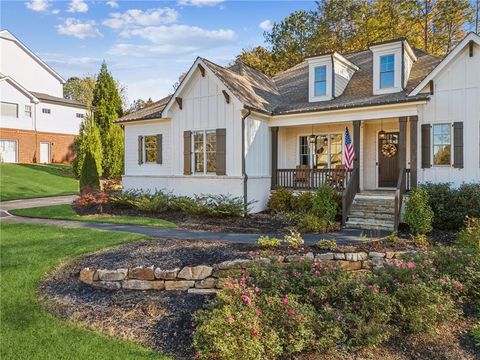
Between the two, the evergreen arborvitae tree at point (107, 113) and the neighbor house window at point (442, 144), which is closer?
the neighbor house window at point (442, 144)

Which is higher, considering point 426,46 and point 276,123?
point 426,46

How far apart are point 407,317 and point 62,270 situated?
5.81 metres

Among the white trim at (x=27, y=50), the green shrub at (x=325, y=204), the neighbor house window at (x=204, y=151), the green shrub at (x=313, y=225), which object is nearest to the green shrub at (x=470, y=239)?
the green shrub at (x=313, y=225)

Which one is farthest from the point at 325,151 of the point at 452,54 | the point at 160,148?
the point at 160,148

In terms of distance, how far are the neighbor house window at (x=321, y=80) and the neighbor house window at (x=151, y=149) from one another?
756 centimetres

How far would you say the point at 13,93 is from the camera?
2812 centimetres

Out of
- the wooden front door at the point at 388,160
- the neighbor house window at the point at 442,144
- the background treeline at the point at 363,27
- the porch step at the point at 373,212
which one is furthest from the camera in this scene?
the background treeline at the point at 363,27

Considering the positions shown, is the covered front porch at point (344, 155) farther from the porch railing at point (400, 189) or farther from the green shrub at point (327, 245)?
the green shrub at point (327, 245)

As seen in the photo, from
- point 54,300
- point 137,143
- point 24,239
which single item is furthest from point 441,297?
point 137,143

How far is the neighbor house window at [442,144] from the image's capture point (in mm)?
11281

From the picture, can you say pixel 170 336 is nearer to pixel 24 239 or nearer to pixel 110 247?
pixel 110 247

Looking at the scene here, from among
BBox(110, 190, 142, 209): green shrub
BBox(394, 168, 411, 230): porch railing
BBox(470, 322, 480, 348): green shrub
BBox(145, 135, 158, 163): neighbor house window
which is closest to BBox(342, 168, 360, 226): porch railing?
BBox(394, 168, 411, 230): porch railing

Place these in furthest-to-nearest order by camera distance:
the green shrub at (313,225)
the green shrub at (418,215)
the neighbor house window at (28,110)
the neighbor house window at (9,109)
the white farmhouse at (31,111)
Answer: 1. the neighbor house window at (28,110)
2. the white farmhouse at (31,111)
3. the neighbor house window at (9,109)
4. the green shrub at (313,225)
5. the green shrub at (418,215)

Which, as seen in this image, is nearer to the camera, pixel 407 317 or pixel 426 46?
pixel 407 317
